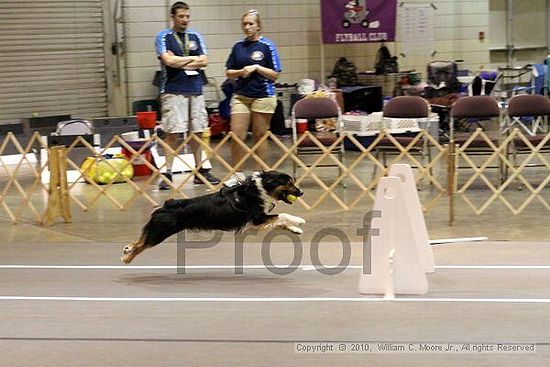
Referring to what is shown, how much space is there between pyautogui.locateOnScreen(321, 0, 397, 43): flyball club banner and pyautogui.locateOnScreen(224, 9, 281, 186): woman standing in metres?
5.71

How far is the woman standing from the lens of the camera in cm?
860

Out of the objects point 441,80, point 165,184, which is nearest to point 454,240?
point 165,184

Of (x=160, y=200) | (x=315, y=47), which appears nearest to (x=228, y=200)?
(x=160, y=200)

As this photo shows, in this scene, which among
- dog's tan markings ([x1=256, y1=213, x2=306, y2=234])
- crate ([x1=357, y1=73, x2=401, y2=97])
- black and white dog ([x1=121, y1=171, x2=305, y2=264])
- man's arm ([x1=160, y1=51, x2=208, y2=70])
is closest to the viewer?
black and white dog ([x1=121, y1=171, x2=305, y2=264])

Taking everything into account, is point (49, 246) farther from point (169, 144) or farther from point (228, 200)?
point (169, 144)

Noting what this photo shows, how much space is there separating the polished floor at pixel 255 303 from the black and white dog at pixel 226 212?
0.28 m

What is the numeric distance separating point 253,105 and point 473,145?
2125mm

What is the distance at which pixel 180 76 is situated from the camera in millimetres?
8641

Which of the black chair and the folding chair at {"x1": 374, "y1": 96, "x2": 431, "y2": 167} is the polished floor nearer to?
the folding chair at {"x1": 374, "y1": 96, "x2": 431, "y2": 167}

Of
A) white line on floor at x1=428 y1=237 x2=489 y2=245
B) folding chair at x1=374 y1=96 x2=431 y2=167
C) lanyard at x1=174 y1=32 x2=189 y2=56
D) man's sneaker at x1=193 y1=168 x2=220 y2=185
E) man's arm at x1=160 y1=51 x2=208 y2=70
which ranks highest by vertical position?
lanyard at x1=174 y1=32 x2=189 y2=56

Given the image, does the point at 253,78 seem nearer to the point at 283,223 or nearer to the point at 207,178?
the point at 207,178

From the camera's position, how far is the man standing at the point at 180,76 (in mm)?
8500

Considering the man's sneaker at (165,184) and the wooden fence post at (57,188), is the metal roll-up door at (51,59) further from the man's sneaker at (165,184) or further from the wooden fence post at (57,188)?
the wooden fence post at (57,188)

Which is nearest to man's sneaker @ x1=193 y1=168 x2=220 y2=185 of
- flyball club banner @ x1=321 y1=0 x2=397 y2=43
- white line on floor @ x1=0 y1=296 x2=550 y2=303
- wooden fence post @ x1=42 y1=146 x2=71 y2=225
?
wooden fence post @ x1=42 y1=146 x2=71 y2=225
